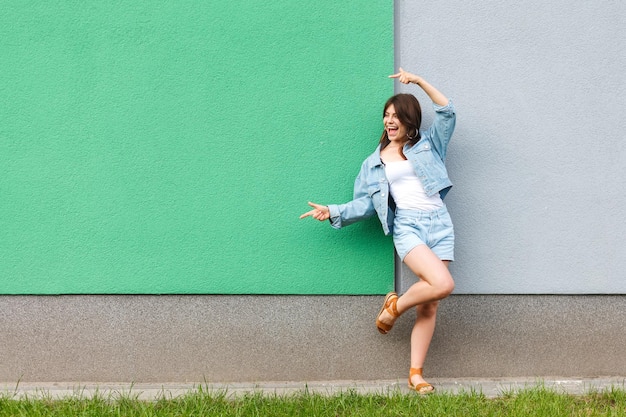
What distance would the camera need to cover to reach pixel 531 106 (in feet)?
13.2

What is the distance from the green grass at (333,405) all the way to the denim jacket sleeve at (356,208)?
1000mm

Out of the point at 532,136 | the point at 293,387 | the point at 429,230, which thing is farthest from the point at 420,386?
the point at 532,136

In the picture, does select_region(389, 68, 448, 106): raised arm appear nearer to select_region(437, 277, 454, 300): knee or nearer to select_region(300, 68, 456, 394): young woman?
select_region(300, 68, 456, 394): young woman

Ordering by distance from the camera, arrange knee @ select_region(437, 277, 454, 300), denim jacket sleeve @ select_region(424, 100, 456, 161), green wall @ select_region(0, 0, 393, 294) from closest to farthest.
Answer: knee @ select_region(437, 277, 454, 300)
denim jacket sleeve @ select_region(424, 100, 456, 161)
green wall @ select_region(0, 0, 393, 294)

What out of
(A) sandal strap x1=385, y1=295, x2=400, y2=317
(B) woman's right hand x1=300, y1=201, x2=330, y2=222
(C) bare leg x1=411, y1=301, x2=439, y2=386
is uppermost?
(B) woman's right hand x1=300, y1=201, x2=330, y2=222

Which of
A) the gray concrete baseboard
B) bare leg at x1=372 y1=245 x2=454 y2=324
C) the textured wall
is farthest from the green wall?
the textured wall

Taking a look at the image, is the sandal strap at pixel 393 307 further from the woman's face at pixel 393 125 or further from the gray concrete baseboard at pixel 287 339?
the woman's face at pixel 393 125

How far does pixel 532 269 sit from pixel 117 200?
267cm

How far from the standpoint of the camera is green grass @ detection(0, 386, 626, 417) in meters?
3.37

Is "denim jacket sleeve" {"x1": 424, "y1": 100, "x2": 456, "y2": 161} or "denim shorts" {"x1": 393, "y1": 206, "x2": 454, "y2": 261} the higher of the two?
"denim jacket sleeve" {"x1": 424, "y1": 100, "x2": 456, "y2": 161}

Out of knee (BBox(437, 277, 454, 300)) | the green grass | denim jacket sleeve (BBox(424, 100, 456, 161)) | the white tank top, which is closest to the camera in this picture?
the green grass

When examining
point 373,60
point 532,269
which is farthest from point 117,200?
point 532,269

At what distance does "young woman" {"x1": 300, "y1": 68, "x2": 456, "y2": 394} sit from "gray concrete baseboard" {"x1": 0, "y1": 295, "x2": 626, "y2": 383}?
25cm

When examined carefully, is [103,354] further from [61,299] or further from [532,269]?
[532,269]
